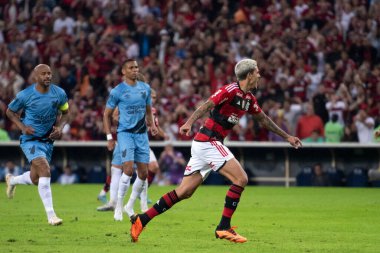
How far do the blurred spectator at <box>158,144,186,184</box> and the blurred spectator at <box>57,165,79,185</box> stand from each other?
9.95 feet

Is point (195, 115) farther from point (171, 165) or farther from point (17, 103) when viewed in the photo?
point (171, 165)

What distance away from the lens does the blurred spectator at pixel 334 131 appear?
26172mm

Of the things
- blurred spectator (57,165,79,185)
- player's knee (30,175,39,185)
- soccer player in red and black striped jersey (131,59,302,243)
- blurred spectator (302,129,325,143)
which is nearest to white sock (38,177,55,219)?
player's knee (30,175,39,185)

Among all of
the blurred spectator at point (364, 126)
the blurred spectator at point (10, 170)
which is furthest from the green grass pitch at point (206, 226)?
the blurred spectator at point (10, 170)

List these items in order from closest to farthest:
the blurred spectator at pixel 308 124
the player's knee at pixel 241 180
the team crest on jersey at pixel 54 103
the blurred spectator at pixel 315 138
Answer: the player's knee at pixel 241 180 < the team crest on jersey at pixel 54 103 < the blurred spectator at pixel 308 124 < the blurred spectator at pixel 315 138

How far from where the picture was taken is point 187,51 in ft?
98.8

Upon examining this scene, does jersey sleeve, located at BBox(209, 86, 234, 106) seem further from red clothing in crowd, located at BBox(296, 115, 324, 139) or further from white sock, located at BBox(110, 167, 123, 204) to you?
red clothing in crowd, located at BBox(296, 115, 324, 139)

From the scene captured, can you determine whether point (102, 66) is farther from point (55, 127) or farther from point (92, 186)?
point (55, 127)

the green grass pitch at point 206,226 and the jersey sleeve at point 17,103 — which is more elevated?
the jersey sleeve at point 17,103

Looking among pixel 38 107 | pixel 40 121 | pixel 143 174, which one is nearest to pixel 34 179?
pixel 40 121

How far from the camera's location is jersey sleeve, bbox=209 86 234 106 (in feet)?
39.8

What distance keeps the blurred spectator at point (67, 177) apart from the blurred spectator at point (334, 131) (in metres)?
7.94

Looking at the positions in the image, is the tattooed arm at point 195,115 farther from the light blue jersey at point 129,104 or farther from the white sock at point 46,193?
the light blue jersey at point 129,104

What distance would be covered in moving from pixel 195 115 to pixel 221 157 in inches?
33.1
